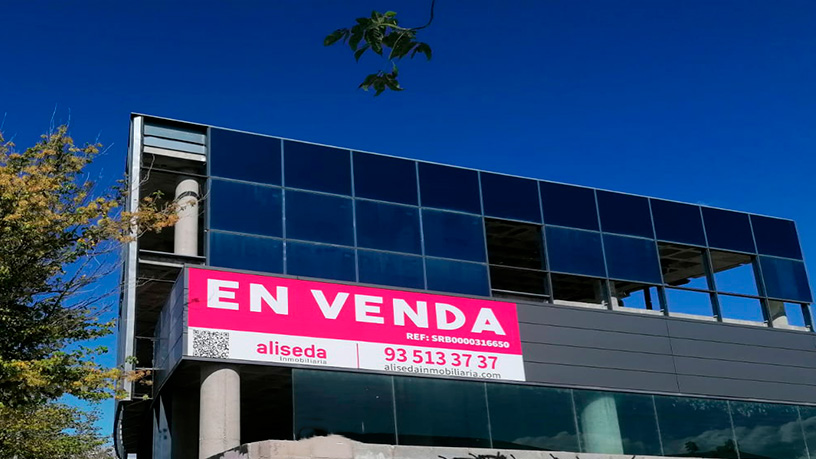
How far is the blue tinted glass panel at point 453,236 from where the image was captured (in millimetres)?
24922

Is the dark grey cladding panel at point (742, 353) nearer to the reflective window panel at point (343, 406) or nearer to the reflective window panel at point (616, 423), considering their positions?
the reflective window panel at point (616, 423)

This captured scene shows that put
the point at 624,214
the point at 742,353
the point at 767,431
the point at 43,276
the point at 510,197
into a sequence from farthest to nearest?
the point at 624,214 < the point at 742,353 < the point at 767,431 < the point at 510,197 < the point at 43,276

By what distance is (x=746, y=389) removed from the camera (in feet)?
88.9

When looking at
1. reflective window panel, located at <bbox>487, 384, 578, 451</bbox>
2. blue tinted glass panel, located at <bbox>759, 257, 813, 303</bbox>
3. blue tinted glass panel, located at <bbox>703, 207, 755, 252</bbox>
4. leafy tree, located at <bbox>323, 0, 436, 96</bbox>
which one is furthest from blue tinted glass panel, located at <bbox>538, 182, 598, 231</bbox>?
leafy tree, located at <bbox>323, 0, 436, 96</bbox>

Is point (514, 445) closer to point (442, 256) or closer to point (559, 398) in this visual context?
point (559, 398)

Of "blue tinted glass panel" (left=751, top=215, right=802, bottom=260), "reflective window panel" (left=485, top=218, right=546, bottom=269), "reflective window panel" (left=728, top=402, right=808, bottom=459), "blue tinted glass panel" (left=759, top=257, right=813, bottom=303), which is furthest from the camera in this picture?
"blue tinted glass panel" (left=751, top=215, right=802, bottom=260)

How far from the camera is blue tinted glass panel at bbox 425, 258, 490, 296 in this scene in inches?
962

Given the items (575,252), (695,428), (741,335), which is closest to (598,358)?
(575,252)

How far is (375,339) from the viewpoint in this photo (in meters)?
22.6

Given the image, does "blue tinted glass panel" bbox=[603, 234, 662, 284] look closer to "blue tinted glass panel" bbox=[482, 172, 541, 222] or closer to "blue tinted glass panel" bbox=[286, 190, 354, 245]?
"blue tinted glass panel" bbox=[482, 172, 541, 222]

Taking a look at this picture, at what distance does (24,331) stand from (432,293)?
1017 cm

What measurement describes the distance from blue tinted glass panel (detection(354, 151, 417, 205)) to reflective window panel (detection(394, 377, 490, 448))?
5307 millimetres

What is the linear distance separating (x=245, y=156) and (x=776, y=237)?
18.4 m

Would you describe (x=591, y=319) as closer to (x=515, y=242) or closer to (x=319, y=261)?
(x=515, y=242)
